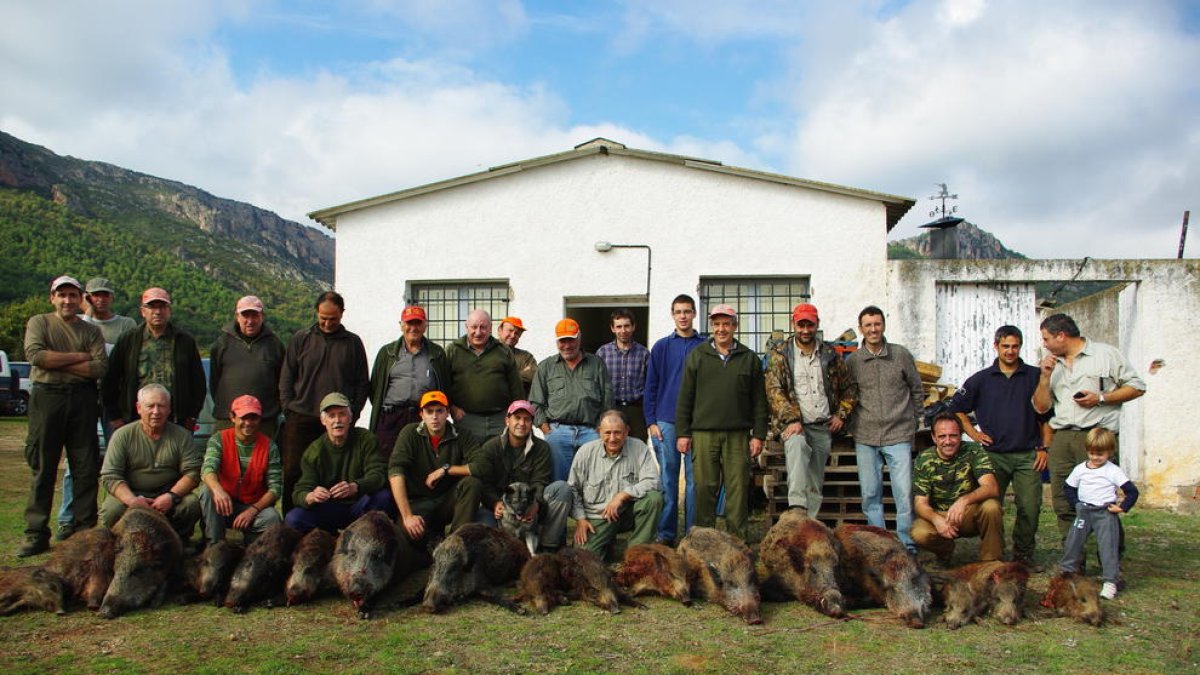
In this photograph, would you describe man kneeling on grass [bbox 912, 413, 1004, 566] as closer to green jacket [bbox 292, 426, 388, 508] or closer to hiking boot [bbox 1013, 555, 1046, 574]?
hiking boot [bbox 1013, 555, 1046, 574]

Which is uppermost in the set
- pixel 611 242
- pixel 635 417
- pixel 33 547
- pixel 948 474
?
pixel 611 242

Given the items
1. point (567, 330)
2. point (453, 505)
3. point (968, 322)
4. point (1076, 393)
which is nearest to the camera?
point (1076, 393)

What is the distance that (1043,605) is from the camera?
17.8 ft

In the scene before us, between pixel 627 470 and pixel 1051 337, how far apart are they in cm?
335

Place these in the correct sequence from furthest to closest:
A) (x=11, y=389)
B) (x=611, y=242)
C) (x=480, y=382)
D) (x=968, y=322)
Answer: (x=11, y=389) → (x=611, y=242) → (x=968, y=322) → (x=480, y=382)

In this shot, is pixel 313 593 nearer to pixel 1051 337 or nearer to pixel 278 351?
pixel 278 351

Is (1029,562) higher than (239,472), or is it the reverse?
(239,472)

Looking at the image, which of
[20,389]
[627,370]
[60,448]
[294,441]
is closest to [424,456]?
[294,441]

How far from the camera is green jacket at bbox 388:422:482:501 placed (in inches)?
250

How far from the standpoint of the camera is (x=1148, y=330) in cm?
1003

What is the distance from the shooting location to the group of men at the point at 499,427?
6.14 m

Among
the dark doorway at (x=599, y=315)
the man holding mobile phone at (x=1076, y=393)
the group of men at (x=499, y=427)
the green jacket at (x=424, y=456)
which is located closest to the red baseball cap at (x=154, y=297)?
the group of men at (x=499, y=427)

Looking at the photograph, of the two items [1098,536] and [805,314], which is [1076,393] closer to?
[1098,536]

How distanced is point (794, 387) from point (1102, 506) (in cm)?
224
